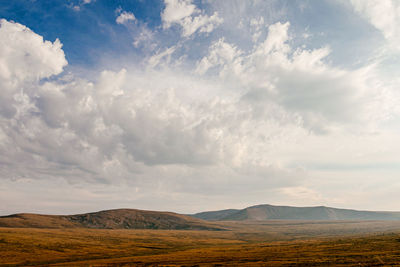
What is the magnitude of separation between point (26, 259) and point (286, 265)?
7359cm

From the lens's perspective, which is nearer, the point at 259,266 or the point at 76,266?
the point at 259,266

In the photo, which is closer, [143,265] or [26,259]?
[143,265]

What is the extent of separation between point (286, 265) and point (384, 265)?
14.9m

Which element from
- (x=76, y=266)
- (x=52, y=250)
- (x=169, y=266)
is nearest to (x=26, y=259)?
(x=52, y=250)

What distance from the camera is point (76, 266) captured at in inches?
2576

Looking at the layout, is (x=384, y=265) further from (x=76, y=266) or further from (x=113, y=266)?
(x=76, y=266)

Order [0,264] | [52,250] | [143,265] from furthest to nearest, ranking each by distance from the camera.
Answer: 1. [52,250]
2. [0,264]
3. [143,265]

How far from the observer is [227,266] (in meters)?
55.7

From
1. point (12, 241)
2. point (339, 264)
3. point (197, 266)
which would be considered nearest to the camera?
point (339, 264)

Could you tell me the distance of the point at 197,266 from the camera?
190 feet

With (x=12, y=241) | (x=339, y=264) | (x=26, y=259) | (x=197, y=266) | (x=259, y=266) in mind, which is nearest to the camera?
(x=339, y=264)

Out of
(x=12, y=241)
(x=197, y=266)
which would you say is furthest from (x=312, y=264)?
(x=12, y=241)

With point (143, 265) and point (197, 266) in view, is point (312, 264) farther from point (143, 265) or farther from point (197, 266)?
point (143, 265)

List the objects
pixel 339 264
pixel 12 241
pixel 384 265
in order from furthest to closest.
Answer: pixel 12 241, pixel 339 264, pixel 384 265
